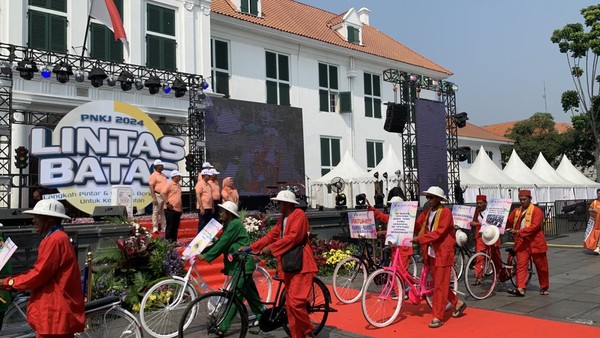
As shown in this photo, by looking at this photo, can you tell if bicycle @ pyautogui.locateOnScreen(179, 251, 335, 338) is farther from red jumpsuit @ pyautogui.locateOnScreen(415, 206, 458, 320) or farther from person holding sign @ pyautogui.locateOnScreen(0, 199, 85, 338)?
red jumpsuit @ pyautogui.locateOnScreen(415, 206, 458, 320)

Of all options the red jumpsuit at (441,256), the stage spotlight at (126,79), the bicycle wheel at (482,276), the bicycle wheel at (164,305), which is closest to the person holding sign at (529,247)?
the bicycle wheel at (482,276)

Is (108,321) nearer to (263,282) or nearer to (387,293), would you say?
(263,282)

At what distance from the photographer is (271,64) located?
885 inches

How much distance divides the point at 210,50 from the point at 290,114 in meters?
4.13

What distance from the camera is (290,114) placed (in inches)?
787

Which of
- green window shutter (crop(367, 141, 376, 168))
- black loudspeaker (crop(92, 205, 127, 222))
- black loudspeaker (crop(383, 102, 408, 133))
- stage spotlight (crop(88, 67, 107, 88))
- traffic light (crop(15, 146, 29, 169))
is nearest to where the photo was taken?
black loudspeaker (crop(92, 205, 127, 222))

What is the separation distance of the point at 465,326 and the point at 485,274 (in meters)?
2.23

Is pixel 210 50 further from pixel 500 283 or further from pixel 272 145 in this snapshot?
pixel 500 283

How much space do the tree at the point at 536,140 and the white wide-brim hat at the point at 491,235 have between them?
1297 inches

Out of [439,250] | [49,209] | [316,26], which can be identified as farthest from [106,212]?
[316,26]

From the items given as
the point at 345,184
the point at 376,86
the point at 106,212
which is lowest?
the point at 106,212

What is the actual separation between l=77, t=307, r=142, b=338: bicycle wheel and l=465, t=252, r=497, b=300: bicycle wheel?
5.47m

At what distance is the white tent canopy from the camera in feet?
72.6

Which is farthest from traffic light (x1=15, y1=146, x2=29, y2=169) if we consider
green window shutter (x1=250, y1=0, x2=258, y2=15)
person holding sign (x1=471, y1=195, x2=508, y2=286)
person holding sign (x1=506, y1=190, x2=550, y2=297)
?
green window shutter (x1=250, y1=0, x2=258, y2=15)
